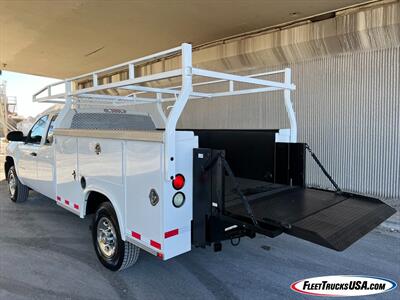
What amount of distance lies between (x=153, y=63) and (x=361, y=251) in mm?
10173

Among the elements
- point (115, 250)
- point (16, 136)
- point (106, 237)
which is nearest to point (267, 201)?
point (115, 250)

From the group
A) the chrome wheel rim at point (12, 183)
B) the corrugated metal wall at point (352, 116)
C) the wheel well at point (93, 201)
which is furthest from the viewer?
the chrome wheel rim at point (12, 183)

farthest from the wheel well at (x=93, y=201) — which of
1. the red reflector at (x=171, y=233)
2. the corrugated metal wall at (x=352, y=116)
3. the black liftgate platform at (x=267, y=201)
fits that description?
the corrugated metal wall at (x=352, y=116)

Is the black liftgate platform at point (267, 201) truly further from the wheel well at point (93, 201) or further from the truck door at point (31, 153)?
the truck door at point (31, 153)

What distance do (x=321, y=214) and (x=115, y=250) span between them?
221 cm

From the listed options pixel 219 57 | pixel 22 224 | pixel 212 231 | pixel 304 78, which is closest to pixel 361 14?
pixel 304 78

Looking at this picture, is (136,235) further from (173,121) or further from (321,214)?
(321,214)

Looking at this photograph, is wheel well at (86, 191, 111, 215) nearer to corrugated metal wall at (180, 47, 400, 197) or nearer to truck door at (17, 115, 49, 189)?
truck door at (17, 115, 49, 189)

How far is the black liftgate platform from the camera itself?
8.60 feet

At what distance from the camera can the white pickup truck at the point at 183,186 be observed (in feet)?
9.02

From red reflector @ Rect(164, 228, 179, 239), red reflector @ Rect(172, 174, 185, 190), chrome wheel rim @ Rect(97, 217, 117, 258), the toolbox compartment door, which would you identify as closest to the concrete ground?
chrome wheel rim @ Rect(97, 217, 117, 258)

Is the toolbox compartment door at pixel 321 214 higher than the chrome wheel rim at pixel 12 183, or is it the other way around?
the toolbox compartment door at pixel 321 214

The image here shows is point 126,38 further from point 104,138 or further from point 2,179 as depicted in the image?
point 104,138

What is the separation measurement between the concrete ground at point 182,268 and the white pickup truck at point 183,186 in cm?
32
